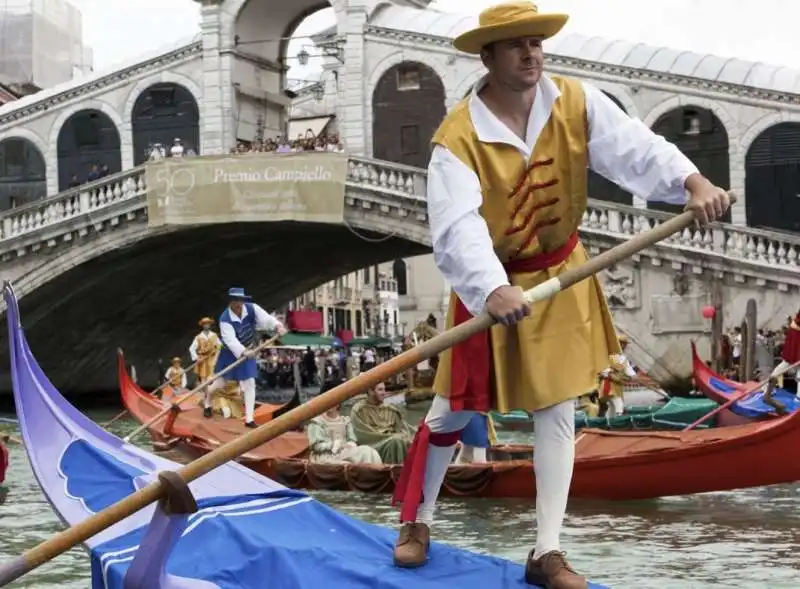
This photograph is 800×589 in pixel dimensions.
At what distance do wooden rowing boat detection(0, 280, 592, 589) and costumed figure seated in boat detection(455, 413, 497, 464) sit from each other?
3.18 meters

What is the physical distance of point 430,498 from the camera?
339 cm

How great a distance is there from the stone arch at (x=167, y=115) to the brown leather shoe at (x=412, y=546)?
630 inches

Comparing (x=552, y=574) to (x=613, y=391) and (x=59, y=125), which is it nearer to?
(x=613, y=391)

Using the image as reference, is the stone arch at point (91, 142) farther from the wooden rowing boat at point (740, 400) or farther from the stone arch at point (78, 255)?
the wooden rowing boat at point (740, 400)

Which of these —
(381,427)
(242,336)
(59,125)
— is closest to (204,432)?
(242,336)

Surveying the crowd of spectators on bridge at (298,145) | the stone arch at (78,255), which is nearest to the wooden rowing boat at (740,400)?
the crowd of spectators on bridge at (298,145)

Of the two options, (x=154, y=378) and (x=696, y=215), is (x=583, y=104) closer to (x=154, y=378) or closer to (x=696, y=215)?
(x=696, y=215)

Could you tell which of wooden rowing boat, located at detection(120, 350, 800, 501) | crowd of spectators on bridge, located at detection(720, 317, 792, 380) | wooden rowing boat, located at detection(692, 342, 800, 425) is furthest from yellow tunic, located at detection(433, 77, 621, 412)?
crowd of spectators on bridge, located at detection(720, 317, 792, 380)

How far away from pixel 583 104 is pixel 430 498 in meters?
0.99

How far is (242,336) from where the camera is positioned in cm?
993

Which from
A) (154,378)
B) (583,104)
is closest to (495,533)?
(583,104)

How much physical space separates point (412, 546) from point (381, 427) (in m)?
4.43

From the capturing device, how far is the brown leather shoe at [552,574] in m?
3.09

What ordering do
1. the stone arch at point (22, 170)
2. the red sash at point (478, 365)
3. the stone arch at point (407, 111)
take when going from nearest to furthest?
the red sash at point (478, 365) → the stone arch at point (407, 111) → the stone arch at point (22, 170)
